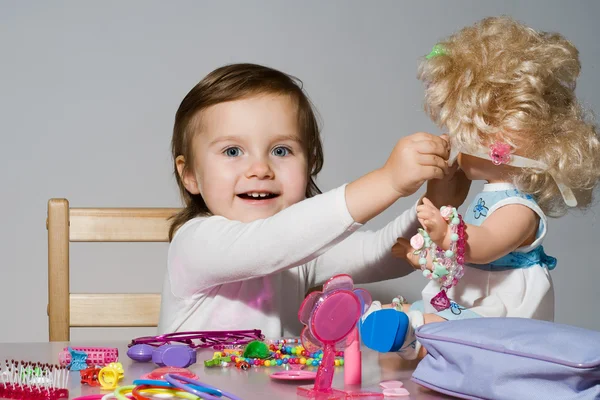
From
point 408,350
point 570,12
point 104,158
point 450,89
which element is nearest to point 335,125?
point 104,158

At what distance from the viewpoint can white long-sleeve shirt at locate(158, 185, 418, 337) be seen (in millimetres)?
948

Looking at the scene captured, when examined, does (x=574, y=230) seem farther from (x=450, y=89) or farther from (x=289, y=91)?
(x=450, y=89)

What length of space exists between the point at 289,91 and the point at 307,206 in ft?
1.25

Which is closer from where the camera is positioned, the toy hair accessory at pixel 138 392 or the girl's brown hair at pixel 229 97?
the toy hair accessory at pixel 138 392

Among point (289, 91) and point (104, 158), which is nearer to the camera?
point (289, 91)

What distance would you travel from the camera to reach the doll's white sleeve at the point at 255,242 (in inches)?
36.6

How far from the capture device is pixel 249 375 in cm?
81

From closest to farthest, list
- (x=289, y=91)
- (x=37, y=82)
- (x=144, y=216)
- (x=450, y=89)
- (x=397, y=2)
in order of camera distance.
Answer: (x=450, y=89), (x=289, y=91), (x=144, y=216), (x=37, y=82), (x=397, y=2)

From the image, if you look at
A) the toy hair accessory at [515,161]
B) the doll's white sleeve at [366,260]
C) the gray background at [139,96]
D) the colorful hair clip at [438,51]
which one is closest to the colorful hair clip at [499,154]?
the toy hair accessory at [515,161]

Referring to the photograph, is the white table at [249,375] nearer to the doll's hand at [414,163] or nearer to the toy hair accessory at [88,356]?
the toy hair accessory at [88,356]

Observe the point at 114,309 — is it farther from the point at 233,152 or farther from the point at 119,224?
the point at 233,152

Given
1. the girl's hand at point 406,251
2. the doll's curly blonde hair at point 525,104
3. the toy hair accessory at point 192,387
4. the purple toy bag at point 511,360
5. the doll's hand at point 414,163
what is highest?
the doll's curly blonde hair at point 525,104

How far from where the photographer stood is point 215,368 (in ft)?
2.79

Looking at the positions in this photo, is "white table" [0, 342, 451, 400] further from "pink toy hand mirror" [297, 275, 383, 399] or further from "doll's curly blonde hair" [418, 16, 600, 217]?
"doll's curly blonde hair" [418, 16, 600, 217]
